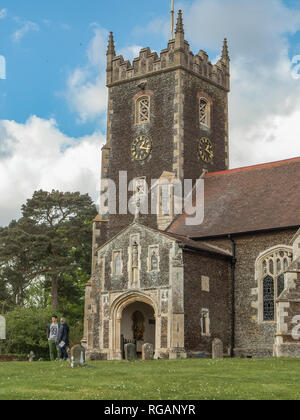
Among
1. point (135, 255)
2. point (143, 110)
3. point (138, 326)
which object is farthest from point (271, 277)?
point (143, 110)

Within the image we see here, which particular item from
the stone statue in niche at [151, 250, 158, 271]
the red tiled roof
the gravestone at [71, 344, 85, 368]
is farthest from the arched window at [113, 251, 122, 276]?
the gravestone at [71, 344, 85, 368]

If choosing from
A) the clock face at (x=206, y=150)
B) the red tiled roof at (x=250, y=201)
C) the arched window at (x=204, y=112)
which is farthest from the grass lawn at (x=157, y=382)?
the arched window at (x=204, y=112)

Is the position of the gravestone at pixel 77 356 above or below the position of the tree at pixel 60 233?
below

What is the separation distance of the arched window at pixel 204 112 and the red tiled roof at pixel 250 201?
11.9 ft

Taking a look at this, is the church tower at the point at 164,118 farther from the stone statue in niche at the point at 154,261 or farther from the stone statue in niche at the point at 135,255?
the stone statue in niche at the point at 154,261

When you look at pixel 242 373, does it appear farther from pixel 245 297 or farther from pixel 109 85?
pixel 109 85

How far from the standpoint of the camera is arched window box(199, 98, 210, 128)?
39344 mm

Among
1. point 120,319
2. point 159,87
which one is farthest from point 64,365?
point 159,87

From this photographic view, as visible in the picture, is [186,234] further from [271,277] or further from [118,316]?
[118,316]

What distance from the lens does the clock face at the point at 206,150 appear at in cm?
3831

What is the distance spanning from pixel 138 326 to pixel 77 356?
11.9 metres

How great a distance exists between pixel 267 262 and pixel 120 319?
7.17m

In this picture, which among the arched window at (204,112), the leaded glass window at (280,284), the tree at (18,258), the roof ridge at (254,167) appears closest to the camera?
the leaded glass window at (280,284)

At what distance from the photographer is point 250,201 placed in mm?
33719
